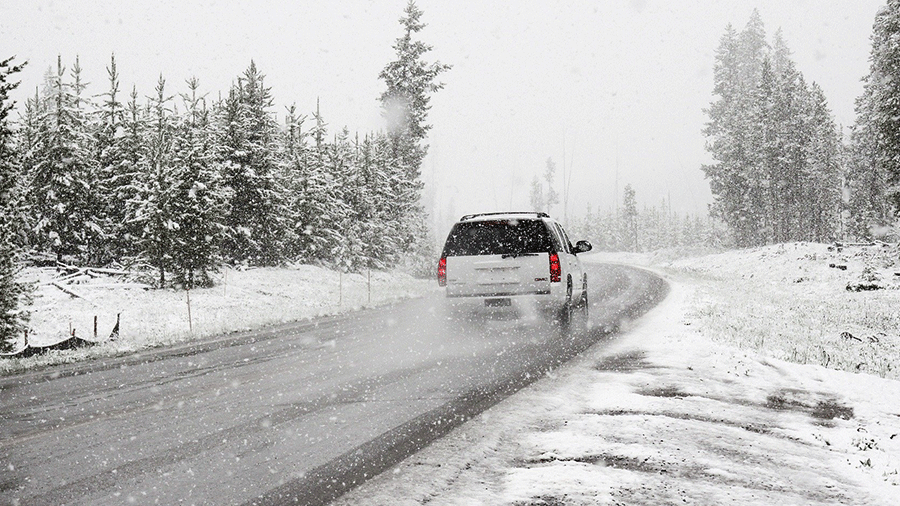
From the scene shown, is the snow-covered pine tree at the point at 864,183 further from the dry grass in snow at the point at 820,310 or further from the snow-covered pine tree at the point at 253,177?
the snow-covered pine tree at the point at 253,177

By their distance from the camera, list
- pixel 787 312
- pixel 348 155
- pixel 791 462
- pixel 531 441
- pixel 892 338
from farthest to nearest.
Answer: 1. pixel 348 155
2. pixel 787 312
3. pixel 892 338
4. pixel 531 441
5. pixel 791 462

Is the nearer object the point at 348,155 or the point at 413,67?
the point at 348,155

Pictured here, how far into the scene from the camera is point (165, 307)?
1817cm

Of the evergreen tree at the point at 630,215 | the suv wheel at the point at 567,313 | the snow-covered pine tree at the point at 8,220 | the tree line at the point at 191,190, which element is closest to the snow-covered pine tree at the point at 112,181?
the tree line at the point at 191,190

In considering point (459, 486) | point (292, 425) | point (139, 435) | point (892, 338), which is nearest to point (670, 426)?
point (459, 486)

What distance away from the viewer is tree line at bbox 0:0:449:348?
20.1 metres

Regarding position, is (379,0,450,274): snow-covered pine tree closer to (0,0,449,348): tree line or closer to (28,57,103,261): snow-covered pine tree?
(0,0,449,348): tree line

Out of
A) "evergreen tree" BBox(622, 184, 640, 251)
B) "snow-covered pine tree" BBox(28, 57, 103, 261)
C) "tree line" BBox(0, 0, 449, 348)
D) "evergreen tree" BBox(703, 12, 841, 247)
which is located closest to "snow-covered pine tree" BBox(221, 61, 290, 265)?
Answer: "tree line" BBox(0, 0, 449, 348)

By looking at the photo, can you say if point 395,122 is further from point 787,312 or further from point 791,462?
point 791,462

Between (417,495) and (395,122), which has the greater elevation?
(395,122)

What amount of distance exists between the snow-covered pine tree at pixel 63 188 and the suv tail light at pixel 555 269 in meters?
20.9

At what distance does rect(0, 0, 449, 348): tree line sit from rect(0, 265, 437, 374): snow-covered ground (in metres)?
1.22

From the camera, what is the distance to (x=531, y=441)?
462 cm

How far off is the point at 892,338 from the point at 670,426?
355 inches
